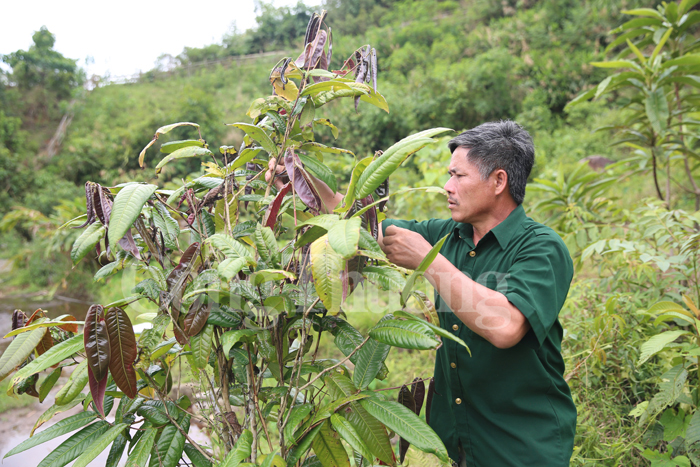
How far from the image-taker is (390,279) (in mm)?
770

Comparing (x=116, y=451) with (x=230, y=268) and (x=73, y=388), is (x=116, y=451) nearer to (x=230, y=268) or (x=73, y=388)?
(x=73, y=388)

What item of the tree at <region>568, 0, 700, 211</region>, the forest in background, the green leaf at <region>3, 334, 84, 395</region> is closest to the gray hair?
the forest in background

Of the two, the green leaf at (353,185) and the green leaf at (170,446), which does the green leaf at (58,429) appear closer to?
the green leaf at (170,446)

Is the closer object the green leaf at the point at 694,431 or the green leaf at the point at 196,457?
the green leaf at the point at 196,457

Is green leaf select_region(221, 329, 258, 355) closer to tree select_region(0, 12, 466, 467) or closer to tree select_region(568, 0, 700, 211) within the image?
tree select_region(0, 12, 466, 467)

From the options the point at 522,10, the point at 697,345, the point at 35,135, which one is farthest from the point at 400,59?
the point at 697,345

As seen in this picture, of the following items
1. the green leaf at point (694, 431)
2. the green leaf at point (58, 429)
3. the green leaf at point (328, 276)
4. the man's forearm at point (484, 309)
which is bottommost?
the green leaf at point (694, 431)

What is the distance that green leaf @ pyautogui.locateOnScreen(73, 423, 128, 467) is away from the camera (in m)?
0.81

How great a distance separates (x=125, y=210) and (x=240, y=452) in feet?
1.58

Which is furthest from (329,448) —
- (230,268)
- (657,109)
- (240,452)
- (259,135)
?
(657,109)

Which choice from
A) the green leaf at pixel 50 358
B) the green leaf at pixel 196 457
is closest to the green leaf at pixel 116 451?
the green leaf at pixel 196 457

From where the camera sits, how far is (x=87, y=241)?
79 centimetres

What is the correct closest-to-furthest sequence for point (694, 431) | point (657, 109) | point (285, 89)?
point (285, 89) → point (694, 431) → point (657, 109)

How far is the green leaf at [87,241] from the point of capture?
78 centimetres
